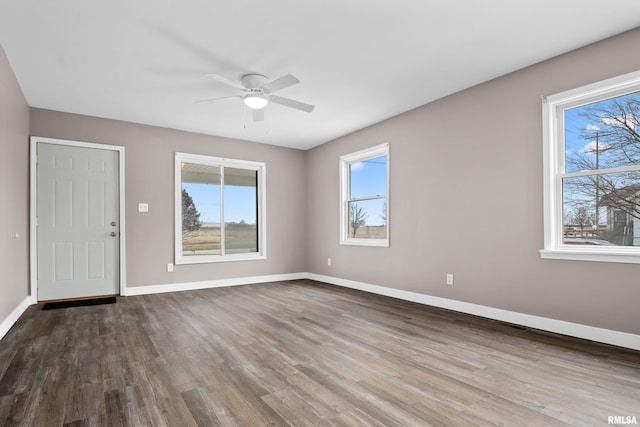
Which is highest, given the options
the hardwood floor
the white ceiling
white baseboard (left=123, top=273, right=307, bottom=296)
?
the white ceiling

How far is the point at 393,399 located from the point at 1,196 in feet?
12.4

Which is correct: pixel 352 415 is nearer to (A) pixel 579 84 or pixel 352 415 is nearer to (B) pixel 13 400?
(B) pixel 13 400

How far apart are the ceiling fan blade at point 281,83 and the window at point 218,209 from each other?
2.72 meters

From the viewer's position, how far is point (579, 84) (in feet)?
9.99

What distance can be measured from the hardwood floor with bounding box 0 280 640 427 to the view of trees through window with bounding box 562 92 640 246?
0.99 metres

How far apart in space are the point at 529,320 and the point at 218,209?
4782 millimetres

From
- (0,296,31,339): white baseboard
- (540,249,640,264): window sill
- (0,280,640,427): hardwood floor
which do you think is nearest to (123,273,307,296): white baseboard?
(0,296,31,339): white baseboard

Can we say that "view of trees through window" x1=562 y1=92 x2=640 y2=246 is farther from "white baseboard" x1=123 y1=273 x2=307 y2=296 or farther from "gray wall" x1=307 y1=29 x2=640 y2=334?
"white baseboard" x1=123 y1=273 x2=307 y2=296

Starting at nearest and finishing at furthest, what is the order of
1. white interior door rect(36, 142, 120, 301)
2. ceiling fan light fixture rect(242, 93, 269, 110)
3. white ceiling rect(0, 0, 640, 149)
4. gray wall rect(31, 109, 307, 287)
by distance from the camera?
1. white ceiling rect(0, 0, 640, 149)
2. ceiling fan light fixture rect(242, 93, 269, 110)
3. white interior door rect(36, 142, 120, 301)
4. gray wall rect(31, 109, 307, 287)

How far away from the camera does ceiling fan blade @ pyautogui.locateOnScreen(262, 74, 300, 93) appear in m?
3.08

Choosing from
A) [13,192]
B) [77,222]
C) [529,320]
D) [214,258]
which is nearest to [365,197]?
[214,258]

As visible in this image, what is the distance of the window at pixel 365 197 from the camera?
523cm

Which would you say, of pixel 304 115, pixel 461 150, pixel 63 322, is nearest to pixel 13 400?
pixel 63 322

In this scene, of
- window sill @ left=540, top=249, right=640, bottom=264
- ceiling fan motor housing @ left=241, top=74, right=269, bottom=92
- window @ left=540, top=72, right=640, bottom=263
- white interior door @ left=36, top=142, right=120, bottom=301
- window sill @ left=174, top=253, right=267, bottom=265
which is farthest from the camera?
window sill @ left=174, top=253, right=267, bottom=265
